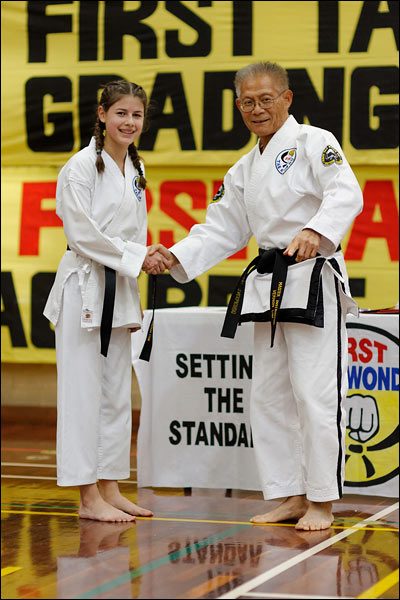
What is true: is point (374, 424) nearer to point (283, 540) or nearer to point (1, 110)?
point (283, 540)

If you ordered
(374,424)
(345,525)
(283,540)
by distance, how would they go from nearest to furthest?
(283,540)
(345,525)
(374,424)

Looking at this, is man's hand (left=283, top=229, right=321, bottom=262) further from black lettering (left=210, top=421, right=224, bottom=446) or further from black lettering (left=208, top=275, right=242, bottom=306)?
black lettering (left=208, top=275, right=242, bottom=306)

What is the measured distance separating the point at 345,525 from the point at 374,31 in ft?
11.6

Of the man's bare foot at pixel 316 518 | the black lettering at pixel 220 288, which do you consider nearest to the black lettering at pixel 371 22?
the black lettering at pixel 220 288

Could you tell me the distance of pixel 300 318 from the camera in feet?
12.7

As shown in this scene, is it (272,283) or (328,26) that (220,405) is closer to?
(272,283)

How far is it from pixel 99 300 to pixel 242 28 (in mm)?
3240

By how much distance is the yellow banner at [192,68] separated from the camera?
654 centimetres

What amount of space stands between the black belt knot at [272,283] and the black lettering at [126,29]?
3.19 m

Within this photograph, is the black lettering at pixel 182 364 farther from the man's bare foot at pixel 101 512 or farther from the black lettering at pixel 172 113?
the black lettering at pixel 172 113

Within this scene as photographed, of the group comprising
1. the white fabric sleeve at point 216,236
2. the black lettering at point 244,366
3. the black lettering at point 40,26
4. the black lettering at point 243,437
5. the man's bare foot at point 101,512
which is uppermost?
the black lettering at point 40,26

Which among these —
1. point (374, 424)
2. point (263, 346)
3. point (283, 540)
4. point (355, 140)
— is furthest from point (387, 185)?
point (283, 540)

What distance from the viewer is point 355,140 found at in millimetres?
6535

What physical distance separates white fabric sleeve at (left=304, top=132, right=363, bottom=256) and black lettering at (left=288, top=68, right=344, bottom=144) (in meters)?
2.70
